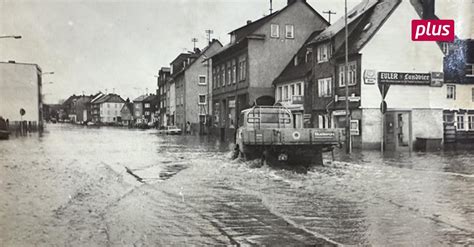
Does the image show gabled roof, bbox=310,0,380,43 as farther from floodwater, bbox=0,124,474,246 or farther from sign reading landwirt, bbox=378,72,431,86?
floodwater, bbox=0,124,474,246

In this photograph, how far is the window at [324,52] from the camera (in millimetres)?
30688

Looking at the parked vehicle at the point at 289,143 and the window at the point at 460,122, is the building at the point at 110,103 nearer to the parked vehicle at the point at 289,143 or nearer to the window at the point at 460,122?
the parked vehicle at the point at 289,143

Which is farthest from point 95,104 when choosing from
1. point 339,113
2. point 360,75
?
point 339,113

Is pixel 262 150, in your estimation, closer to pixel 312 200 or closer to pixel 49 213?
pixel 312 200

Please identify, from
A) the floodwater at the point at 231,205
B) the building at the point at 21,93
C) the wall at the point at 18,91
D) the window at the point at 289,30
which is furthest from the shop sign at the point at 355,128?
the wall at the point at 18,91

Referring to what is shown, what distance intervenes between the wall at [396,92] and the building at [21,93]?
66.5 feet

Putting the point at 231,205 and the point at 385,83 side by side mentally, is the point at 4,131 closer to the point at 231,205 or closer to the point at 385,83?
the point at 231,205

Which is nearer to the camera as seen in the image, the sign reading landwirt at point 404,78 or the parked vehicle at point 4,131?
the parked vehicle at point 4,131

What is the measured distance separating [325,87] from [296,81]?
4747 mm

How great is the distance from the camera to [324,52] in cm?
3120

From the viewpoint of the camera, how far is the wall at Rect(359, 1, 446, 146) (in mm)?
24844

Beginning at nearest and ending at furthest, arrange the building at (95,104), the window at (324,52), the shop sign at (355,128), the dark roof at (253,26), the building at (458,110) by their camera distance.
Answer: the building at (95,104)
the building at (458,110)
the shop sign at (355,128)
the window at (324,52)
the dark roof at (253,26)

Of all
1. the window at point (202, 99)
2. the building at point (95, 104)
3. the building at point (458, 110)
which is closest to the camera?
the building at point (95, 104)

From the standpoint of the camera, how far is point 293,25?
38.3 metres
